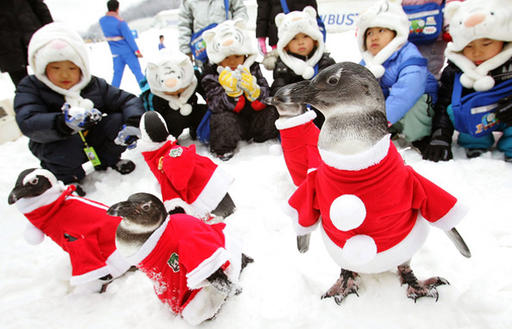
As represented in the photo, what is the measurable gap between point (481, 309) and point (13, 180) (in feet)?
9.72

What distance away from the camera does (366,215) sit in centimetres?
69

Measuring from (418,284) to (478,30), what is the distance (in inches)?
51.6

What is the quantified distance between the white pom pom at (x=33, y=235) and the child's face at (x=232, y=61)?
164 centimetres

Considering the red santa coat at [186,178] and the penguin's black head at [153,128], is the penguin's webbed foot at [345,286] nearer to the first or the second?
the red santa coat at [186,178]

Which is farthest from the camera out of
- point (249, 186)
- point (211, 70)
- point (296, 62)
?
point (211, 70)

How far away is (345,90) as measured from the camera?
650 millimetres

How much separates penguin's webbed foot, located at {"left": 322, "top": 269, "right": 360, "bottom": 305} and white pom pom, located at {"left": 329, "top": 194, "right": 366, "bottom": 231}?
39 cm

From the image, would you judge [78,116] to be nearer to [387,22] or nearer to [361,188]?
[361,188]

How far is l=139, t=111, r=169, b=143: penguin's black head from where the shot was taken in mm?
1349

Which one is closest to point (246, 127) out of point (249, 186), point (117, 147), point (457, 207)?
point (249, 186)

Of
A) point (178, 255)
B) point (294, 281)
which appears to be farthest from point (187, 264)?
point (294, 281)

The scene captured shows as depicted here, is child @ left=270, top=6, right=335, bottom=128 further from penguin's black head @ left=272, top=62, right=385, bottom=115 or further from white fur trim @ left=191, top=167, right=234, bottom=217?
penguin's black head @ left=272, top=62, right=385, bottom=115

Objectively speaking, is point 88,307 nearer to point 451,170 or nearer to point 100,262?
point 100,262

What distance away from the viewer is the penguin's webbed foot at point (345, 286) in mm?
949
